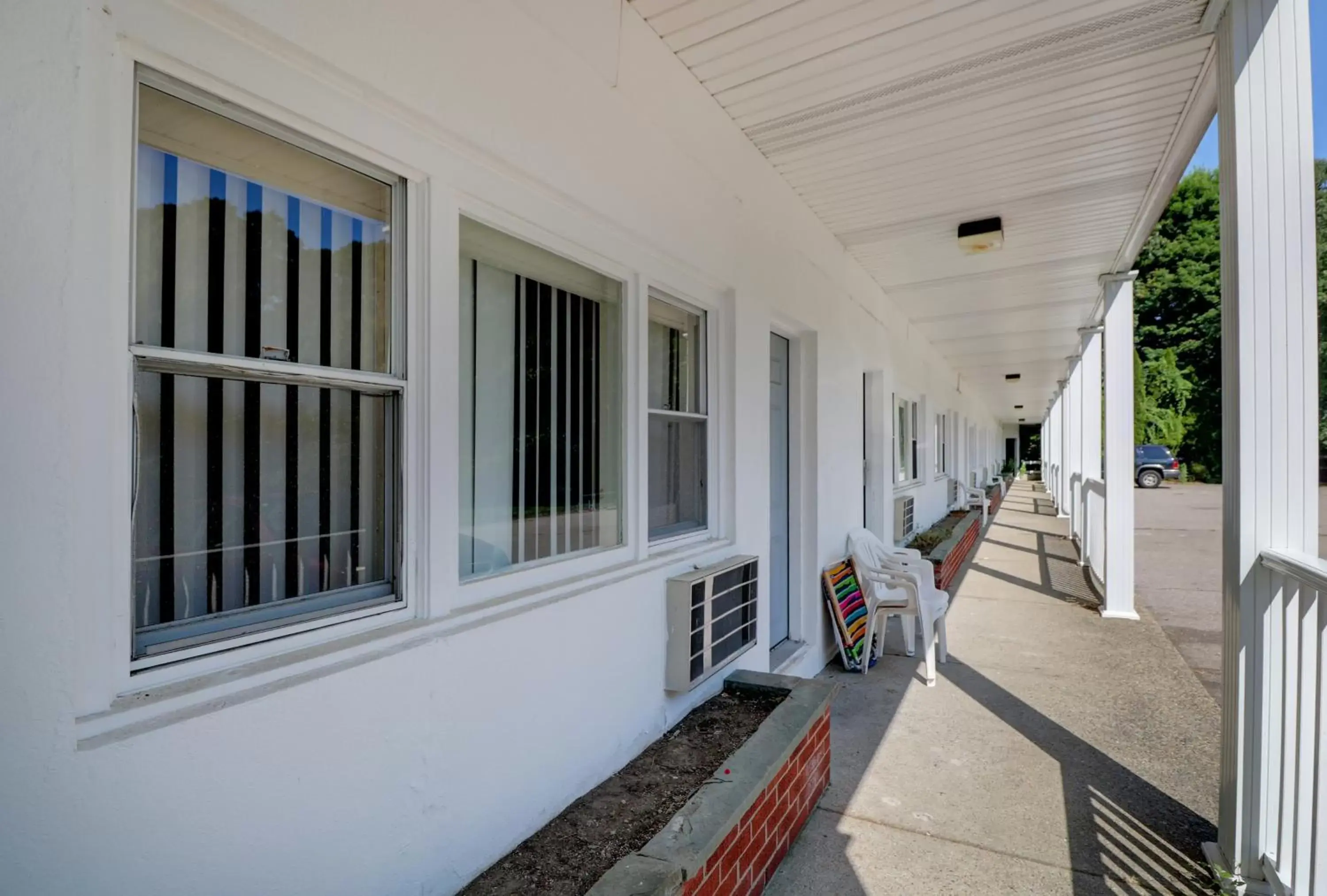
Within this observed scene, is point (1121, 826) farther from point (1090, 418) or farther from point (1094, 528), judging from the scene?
point (1090, 418)

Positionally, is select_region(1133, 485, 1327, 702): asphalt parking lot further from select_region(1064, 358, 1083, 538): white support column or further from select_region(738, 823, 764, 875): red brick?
select_region(738, 823, 764, 875): red brick

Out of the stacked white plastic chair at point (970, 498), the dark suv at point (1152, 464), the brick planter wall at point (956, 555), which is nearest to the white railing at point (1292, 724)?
the brick planter wall at point (956, 555)

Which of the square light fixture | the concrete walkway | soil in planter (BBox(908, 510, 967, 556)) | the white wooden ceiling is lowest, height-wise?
the concrete walkway

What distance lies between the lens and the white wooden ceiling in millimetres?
2635

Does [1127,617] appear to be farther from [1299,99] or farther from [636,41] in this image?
[636,41]

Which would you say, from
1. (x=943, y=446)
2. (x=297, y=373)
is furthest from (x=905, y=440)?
(x=297, y=373)

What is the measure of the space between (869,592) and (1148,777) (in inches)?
80.0

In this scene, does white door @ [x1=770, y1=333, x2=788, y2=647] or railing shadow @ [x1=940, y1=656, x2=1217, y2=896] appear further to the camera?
white door @ [x1=770, y1=333, x2=788, y2=647]

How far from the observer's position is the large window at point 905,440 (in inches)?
315

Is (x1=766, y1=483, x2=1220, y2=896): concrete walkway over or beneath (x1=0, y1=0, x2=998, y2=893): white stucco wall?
beneath

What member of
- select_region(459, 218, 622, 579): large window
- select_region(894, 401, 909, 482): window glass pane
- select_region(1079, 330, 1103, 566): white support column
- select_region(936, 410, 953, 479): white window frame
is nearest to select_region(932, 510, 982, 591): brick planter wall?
select_region(936, 410, 953, 479): white window frame

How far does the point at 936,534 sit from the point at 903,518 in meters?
1.24

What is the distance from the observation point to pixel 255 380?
1492mm

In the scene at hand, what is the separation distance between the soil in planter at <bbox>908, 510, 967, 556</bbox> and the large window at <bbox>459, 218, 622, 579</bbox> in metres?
5.30
